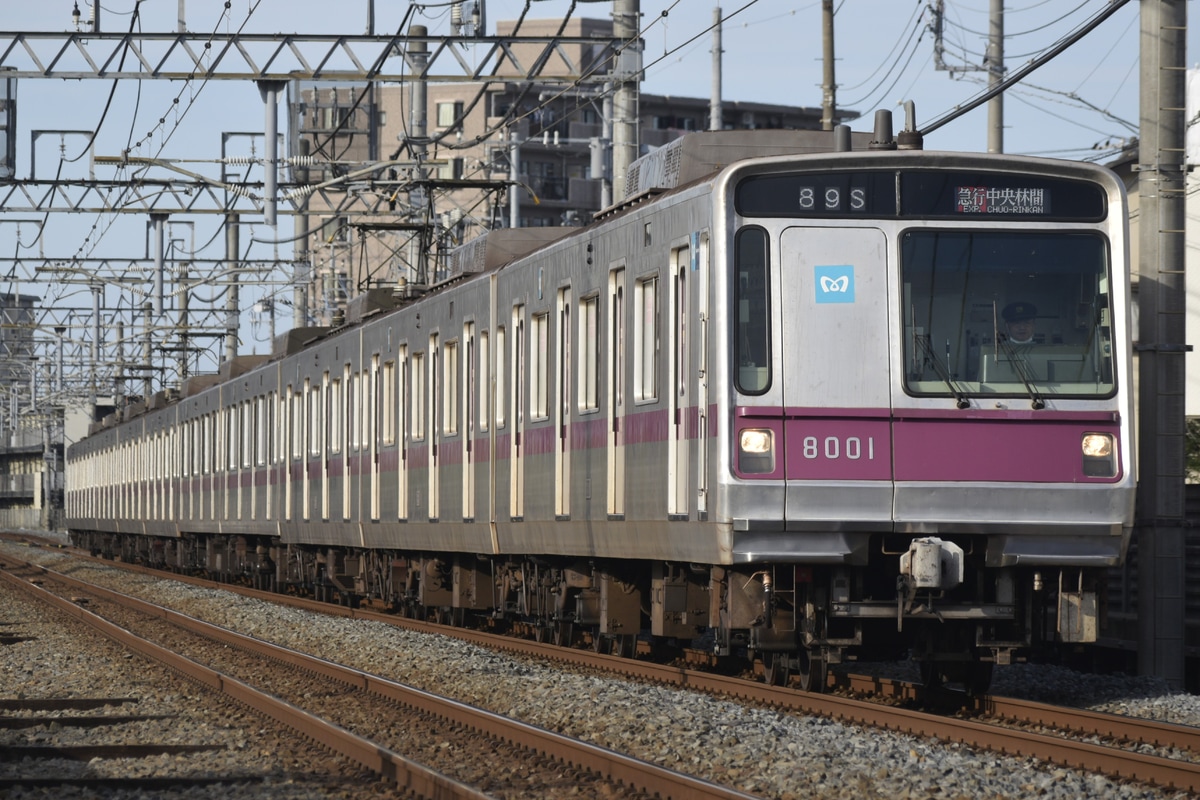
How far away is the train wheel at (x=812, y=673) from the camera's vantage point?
1057 cm

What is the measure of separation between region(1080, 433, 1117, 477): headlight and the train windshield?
0.77ft

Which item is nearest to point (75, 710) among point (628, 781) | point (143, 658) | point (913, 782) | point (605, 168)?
point (143, 658)

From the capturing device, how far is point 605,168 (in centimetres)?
3719

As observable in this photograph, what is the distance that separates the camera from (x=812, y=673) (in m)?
10.6

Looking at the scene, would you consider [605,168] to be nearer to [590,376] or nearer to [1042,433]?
[590,376]

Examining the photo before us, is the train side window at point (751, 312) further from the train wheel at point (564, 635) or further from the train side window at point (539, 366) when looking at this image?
the train wheel at point (564, 635)

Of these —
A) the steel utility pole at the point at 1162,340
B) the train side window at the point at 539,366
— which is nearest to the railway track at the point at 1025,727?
the steel utility pole at the point at 1162,340

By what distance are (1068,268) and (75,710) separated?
6322mm

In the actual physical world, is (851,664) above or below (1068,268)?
below

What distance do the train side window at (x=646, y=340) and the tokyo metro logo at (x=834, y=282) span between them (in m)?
1.39

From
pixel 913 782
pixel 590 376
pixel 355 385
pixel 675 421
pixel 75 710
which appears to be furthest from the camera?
pixel 355 385

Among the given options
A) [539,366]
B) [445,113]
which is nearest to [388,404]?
[539,366]

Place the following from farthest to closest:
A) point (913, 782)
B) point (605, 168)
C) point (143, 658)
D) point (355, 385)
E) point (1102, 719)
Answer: point (605, 168) < point (355, 385) < point (143, 658) < point (1102, 719) < point (913, 782)

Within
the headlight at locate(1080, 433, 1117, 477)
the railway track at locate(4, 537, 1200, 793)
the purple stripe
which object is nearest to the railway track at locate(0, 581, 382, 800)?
the railway track at locate(4, 537, 1200, 793)
